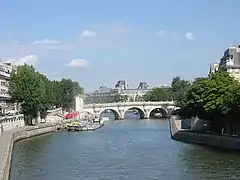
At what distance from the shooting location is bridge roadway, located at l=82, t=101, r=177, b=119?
139 meters

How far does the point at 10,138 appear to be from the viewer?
56.8 m

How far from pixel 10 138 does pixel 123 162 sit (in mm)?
16911

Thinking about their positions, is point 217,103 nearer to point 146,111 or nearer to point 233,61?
point 233,61

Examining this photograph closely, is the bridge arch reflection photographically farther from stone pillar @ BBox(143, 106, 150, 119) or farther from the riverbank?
the riverbank

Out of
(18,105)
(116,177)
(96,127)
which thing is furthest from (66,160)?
(96,127)

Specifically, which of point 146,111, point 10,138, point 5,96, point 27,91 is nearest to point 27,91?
Result: point 27,91

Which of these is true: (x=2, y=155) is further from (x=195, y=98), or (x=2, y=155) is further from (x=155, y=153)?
(x=195, y=98)

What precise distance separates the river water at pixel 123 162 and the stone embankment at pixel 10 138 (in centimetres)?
117

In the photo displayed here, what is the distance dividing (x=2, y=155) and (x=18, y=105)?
46.6 meters

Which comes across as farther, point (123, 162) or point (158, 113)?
point (158, 113)

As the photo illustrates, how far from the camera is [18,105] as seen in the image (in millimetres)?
85875

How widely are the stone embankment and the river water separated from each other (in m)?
1.17

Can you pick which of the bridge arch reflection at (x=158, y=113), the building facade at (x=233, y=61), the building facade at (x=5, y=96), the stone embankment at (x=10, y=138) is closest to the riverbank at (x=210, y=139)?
the stone embankment at (x=10, y=138)

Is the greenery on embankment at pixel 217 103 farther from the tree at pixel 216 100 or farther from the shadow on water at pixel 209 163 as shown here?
the shadow on water at pixel 209 163
